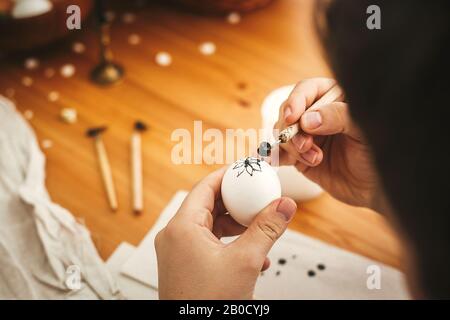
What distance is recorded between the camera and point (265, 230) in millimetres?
569

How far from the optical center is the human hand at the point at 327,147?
2.21 ft

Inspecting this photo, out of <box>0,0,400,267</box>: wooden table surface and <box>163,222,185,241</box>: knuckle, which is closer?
<box>163,222,185,241</box>: knuckle

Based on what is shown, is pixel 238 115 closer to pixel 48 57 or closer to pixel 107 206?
pixel 107 206

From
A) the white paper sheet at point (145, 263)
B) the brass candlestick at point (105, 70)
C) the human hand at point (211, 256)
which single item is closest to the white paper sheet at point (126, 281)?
the white paper sheet at point (145, 263)

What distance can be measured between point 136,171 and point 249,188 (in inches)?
16.1

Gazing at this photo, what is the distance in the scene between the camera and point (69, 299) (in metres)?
0.78

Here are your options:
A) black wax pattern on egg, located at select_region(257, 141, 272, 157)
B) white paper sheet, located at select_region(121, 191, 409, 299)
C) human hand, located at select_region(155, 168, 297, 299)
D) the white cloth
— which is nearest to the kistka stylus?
black wax pattern on egg, located at select_region(257, 141, 272, 157)

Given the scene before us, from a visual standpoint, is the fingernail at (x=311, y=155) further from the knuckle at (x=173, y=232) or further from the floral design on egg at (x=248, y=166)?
the knuckle at (x=173, y=232)

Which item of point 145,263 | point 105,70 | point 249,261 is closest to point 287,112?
point 249,261

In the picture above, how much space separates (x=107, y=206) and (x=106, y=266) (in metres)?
0.14

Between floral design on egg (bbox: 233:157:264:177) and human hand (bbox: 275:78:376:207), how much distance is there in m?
0.10

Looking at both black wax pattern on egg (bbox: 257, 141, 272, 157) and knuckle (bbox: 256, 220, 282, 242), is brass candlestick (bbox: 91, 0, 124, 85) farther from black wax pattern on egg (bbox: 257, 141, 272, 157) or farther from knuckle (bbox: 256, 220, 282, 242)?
knuckle (bbox: 256, 220, 282, 242)

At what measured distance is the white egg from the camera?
0.62 meters
